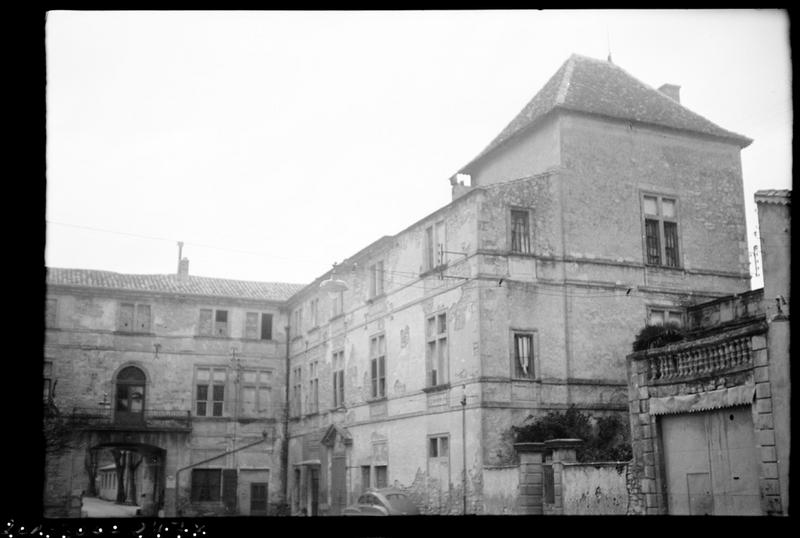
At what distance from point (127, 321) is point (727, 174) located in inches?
663

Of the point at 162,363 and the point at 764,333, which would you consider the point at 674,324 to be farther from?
the point at 162,363

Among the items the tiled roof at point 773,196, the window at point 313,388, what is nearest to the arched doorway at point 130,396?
the window at point 313,388

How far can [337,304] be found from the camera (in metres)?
22.4

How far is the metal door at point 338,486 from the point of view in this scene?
67.6ft

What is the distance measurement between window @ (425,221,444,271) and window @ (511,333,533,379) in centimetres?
232

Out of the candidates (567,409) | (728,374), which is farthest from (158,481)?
(728,374)

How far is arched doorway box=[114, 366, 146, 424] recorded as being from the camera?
2488cm

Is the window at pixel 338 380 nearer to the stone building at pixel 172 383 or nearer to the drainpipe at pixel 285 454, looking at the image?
the drainpipe at pixel 285 454

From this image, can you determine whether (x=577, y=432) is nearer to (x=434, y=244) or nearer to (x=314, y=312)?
(x=434, y=244)

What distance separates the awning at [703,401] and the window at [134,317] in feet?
56.2

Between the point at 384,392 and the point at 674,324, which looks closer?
the point at 674,324

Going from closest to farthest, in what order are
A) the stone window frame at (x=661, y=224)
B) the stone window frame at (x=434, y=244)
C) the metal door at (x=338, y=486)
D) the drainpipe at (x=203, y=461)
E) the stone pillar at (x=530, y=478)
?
the stone pillar at (x=530, y=478)
the stone window frame at (x=434, y=244)
the stone window frame at (x=661, y=224)
the metal door at (x=338, y=486)
the drainpipe at (x=203, y=461)

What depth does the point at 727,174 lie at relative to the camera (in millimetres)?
19062

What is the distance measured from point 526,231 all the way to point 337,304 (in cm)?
686
